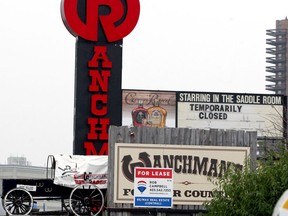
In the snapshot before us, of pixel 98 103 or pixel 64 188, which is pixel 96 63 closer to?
pixel 98 103

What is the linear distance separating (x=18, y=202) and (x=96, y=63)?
10.3 m

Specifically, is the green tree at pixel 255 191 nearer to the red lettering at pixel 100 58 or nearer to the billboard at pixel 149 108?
the red lettering at pixel 100 58

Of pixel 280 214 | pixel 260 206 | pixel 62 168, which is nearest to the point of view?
pixel 280 214

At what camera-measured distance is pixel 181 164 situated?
2798 centimetres

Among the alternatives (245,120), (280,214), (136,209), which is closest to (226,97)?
(245,120)

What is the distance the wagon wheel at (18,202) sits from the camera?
27328 mm

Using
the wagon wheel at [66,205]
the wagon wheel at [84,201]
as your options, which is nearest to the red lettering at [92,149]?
the wagon wheel at [66,205]

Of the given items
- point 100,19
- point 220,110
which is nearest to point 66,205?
point 100,19

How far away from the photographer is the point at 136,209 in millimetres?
27797

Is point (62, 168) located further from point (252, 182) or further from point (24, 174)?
point (24, 174)

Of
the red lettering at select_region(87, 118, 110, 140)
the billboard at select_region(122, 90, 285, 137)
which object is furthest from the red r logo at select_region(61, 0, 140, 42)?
the billboard at select_region(122, 90, 285, 137)

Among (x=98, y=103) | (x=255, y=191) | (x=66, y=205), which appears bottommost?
(x=66, y=205)

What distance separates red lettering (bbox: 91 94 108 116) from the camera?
118 feet

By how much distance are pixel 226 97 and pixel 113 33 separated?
31.0 meters
